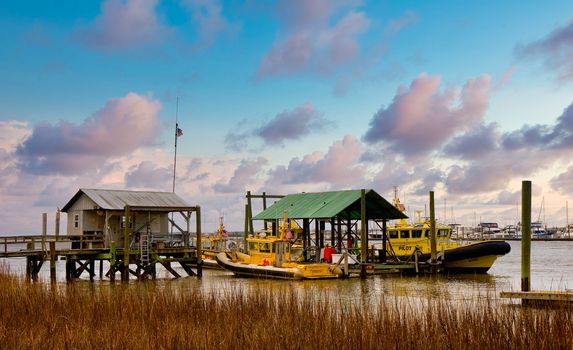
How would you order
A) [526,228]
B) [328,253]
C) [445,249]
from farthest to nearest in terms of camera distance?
[445,249] < [328,253] < [526,228]

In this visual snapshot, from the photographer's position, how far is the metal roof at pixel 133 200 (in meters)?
34.8

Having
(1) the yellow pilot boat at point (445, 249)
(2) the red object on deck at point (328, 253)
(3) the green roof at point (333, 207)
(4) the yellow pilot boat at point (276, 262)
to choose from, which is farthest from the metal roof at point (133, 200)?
(1) the yellow pilot boat at point (445, 249)

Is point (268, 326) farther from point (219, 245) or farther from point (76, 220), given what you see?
point (219, 245)

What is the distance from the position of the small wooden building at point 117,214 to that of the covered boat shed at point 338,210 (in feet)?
21.4

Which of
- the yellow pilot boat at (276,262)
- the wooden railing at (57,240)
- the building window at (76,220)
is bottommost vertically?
the yellow pilot boat at (276,262)

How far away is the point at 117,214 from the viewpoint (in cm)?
3506

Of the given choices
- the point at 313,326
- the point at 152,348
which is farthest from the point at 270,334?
the point at 152,348

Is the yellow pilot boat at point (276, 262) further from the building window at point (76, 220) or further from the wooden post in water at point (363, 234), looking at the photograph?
the building window at point (76, 220)

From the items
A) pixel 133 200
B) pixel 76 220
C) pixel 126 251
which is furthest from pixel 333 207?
pixel 76 220

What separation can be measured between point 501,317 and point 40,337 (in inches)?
329

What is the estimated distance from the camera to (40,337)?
485 inches

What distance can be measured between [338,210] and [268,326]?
22.5m

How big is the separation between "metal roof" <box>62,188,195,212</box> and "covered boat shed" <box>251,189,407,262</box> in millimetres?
6468

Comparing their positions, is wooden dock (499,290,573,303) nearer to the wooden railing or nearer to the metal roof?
the metal roof
